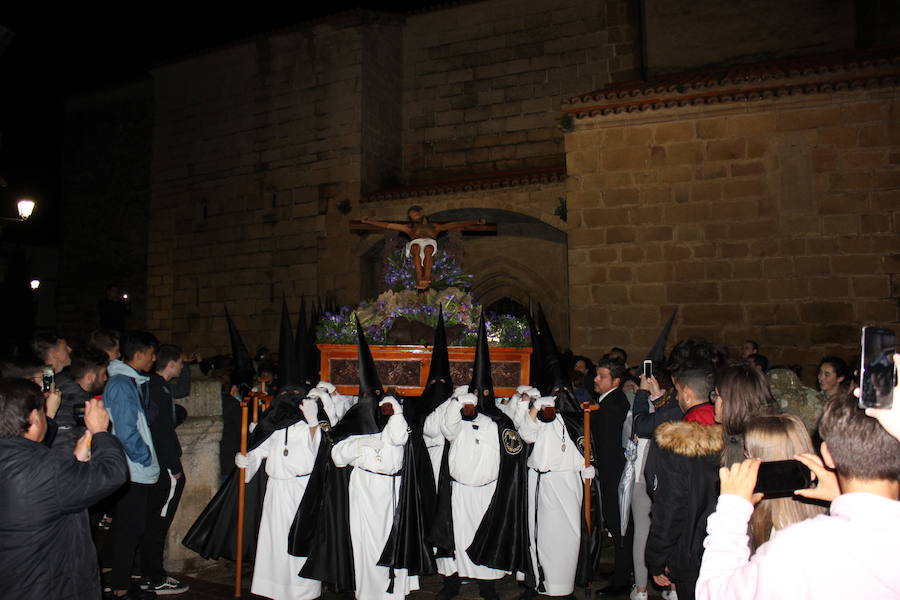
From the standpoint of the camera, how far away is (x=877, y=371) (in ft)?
5.46

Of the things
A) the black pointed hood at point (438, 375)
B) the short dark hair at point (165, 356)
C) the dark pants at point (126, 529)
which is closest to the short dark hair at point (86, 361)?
the short dark hair at point (165, 356)

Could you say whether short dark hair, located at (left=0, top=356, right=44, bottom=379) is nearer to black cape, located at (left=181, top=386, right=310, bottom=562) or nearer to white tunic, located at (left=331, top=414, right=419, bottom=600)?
black cape, located at (left=181, top=386, right=310, bottom=562)

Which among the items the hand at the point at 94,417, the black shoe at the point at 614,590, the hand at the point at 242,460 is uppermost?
the hand at the point at 94,417

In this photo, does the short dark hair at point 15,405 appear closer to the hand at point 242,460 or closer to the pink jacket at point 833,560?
the hand at point 242,460

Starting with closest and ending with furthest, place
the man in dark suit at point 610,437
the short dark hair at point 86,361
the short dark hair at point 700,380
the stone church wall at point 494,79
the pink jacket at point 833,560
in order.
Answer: the pink jacket at point 833,560 → the short dark hair at point 700,380 → the short dark hair at point 86,361 → the man in dark suit at point 610,437 → the stone church wall at point 494,79

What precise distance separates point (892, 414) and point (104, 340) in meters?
5.51

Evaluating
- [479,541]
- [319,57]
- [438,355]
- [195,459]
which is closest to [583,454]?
[479,541]

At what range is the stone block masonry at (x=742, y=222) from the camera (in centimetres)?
978

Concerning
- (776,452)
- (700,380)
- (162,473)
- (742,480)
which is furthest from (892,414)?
(162,473)

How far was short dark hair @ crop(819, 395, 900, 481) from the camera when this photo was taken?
1.74m

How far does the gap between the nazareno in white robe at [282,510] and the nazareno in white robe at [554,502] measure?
5.75ft

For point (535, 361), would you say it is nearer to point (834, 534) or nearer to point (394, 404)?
point (394, 404)

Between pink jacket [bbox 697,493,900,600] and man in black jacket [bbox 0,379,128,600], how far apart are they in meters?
2.53

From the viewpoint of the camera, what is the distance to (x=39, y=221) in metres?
29.8
